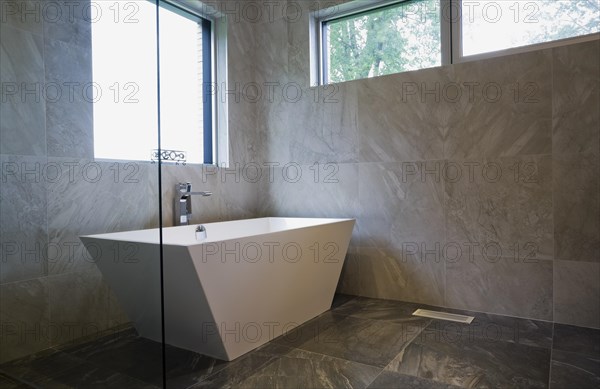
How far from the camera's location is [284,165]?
139 inches

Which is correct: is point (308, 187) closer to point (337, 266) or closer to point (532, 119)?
point (337, 266)

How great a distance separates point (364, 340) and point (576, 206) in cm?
148

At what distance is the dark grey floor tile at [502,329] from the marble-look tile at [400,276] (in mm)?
306

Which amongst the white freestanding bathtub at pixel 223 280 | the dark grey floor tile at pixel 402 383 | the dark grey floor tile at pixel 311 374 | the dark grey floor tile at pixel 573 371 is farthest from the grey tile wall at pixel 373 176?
the dark grey floor tile at pixel 402 383

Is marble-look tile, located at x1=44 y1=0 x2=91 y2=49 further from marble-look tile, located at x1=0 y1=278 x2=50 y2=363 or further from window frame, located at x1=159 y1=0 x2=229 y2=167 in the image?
window frame, located at x1=159 y1=0 x2=229 y2=167

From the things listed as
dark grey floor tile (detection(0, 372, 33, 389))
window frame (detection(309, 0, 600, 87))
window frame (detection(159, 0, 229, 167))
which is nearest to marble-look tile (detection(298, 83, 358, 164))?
window frame (detection(309, 0, 600, 87))

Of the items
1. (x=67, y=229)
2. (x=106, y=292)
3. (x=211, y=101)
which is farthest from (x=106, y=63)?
(x=211, y=101)

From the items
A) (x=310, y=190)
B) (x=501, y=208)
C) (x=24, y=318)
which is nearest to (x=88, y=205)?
(x=24, y=318)

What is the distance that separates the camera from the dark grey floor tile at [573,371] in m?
1.76

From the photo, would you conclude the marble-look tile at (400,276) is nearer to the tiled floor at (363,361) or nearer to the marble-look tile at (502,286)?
the marble-look tile at (502,286)

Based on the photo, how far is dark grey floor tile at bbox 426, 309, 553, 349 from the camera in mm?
2273

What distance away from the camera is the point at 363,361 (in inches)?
79.8

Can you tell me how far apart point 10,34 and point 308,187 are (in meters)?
2.22

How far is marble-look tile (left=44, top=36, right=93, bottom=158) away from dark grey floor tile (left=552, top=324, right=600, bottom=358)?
2.45 m
